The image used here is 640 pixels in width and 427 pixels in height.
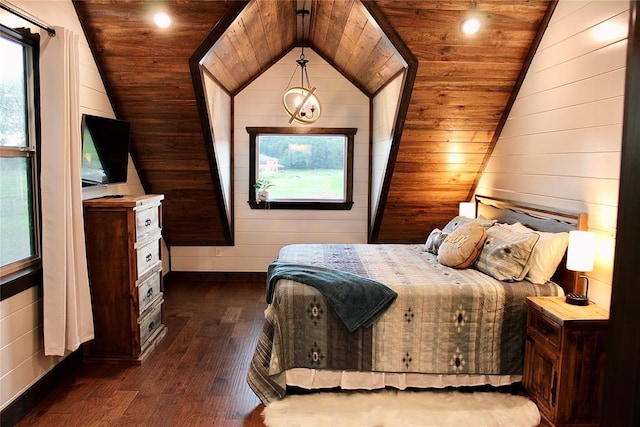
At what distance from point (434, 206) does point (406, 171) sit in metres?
0.67

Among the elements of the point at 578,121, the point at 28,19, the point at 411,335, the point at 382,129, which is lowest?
the point at 411,335

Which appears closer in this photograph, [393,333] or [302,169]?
[393,333]

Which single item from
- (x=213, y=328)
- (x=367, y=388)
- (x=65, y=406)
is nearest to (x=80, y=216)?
(x=65, y=406)

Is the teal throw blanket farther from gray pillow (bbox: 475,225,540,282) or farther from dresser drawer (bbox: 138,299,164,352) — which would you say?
dresser drawer (bbox: 138,299,164,352)

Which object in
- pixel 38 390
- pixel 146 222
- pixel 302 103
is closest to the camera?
pixel 38 390

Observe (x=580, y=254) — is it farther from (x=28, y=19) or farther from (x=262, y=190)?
(x=262, y=190)

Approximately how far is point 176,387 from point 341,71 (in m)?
3.84

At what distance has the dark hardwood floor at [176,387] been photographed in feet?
8.64

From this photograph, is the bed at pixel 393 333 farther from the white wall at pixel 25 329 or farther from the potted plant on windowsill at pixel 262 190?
the potted plant on windowsill at pixel 262 190

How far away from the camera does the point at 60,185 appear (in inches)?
108

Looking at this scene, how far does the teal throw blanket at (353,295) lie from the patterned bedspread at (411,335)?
0.05 meters

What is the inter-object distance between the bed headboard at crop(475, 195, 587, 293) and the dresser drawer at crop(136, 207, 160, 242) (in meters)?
2.97

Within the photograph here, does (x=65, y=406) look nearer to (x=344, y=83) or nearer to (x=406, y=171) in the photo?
(x=406, y=171)

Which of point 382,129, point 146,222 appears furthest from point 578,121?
point 146,222
